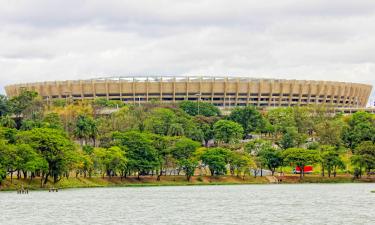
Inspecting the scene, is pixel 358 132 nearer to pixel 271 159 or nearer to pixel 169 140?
pixel 271 159

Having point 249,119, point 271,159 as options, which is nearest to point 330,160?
point 271,159

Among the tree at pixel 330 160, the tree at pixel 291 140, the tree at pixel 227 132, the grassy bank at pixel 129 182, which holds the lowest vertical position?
the grassy bank at pixel 129 182

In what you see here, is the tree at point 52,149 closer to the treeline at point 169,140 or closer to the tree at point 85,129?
the treeline at point 169,140

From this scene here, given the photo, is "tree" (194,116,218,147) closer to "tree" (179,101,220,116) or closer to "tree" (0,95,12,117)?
"tree" (179,101,220,116)

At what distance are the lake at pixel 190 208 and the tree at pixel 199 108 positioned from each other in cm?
8907

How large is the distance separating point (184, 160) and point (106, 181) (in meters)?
12.6

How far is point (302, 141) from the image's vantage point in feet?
495

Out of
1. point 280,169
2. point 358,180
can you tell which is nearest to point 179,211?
point 358,180

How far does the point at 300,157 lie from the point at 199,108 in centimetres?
6108

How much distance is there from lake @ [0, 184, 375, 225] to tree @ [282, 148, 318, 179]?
3027cm

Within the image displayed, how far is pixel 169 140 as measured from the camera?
13400 cm

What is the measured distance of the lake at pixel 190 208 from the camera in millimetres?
63562

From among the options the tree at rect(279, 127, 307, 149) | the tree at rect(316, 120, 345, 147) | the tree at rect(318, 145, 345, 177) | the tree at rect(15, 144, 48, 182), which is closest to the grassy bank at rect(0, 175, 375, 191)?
the tree at rect(318, 145, 345, 177)

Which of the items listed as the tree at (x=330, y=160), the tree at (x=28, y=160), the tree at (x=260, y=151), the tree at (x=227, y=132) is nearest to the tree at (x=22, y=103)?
the tree at (x=227, y=132)
